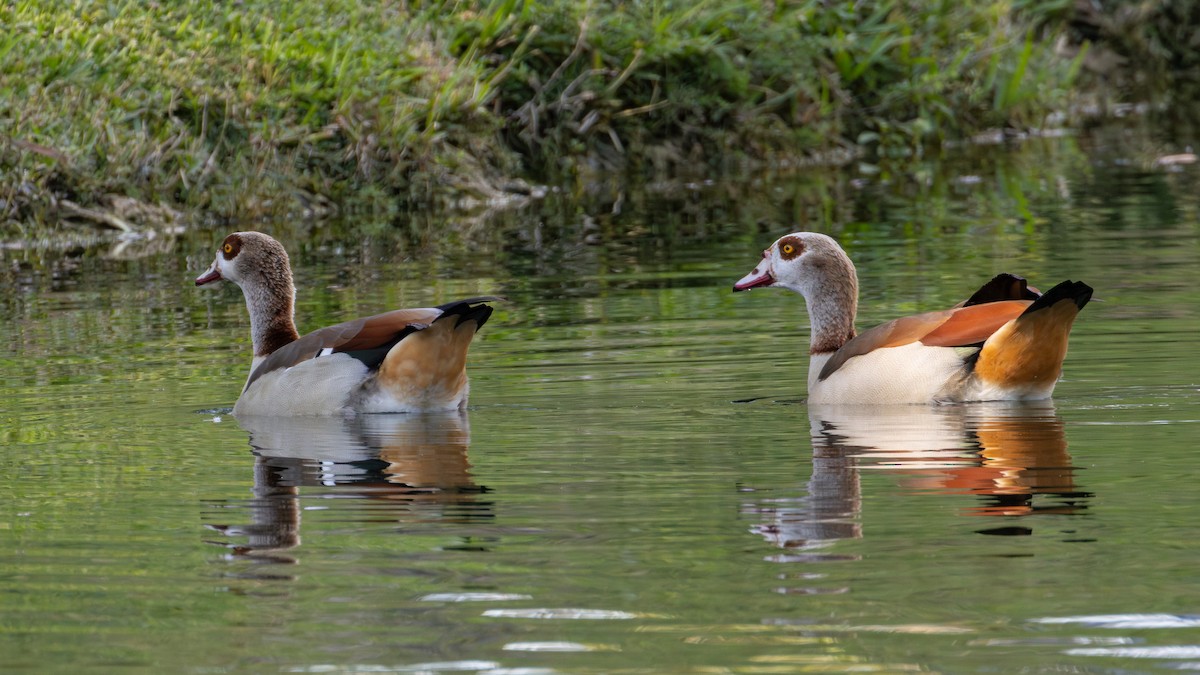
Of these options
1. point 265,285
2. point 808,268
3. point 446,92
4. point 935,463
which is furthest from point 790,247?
point 446,92

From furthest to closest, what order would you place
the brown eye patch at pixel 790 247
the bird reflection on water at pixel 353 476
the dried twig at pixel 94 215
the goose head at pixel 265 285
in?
the dried twig at pixel 94 215, the goose head at pixel 265 285, the brown eye patch at pixel 790 247, the bird reflection on water at pixel 353 476

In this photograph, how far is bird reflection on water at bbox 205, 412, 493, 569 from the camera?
6621mm

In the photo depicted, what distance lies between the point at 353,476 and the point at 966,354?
2.72m

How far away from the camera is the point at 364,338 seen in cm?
921

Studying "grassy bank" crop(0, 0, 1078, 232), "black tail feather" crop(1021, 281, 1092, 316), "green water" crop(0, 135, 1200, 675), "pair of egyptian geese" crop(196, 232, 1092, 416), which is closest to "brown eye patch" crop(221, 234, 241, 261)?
"green water" crop(0, 135, 1200, 675)

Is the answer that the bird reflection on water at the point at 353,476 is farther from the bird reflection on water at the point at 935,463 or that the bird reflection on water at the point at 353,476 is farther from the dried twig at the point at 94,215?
the dried twig at the point at 94,215

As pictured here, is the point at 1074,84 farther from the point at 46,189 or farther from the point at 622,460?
the point at 622,460

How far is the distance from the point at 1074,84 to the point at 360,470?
24.3 metres

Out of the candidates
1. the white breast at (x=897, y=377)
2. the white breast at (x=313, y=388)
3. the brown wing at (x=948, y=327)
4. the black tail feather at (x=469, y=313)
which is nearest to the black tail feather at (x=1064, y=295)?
the brown wing at (x=948, y=327)

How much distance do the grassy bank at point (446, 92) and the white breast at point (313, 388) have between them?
853 centimetres

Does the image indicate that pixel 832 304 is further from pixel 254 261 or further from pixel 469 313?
pixel 254 261

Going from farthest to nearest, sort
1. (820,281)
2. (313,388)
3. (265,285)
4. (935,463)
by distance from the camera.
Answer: (265,285) < (820,281) < (313,388) < (935,463)

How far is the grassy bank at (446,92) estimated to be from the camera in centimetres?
1809

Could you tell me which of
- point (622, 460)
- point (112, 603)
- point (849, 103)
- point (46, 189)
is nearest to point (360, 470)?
point (622, 460)
